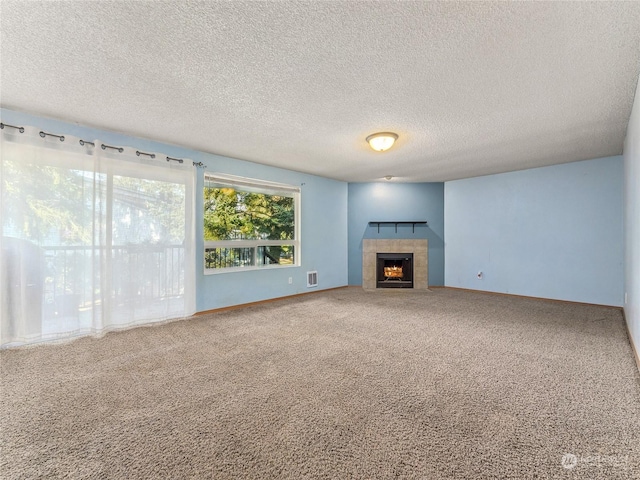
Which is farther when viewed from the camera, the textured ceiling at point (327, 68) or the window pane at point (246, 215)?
the window pane at point (246, 215)

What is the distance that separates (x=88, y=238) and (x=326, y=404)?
3174 mm

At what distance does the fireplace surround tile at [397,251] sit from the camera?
21.1ft

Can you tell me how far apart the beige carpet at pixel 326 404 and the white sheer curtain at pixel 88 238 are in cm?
34

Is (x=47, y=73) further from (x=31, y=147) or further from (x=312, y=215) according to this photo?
(x=312, y=215)

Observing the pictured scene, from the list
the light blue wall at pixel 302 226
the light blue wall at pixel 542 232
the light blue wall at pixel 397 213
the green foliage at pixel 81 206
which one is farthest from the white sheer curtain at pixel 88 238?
the light blue wall at pixel 542 232

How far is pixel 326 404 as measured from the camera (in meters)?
1.91

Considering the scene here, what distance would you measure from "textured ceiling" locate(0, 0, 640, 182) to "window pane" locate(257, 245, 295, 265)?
81.8 inches

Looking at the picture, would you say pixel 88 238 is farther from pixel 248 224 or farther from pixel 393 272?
pixel 393 272

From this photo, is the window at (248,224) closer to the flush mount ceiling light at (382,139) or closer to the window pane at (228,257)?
the window pane at (228,257)

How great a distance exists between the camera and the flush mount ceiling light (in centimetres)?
340

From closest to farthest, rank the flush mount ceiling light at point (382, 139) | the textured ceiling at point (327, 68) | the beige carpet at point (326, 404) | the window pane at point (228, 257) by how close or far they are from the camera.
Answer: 1. the beige carpet at point (326, 404)
2. the textured ceiling at point (327, 68)
3. the flush mount ceiling light at point (382, 139)
4. the window pane at point (228, 257)

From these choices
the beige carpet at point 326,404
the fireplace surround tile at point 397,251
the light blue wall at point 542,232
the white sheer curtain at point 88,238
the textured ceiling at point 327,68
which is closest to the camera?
the beige carpet at point 326,404

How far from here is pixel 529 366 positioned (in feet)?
8.11

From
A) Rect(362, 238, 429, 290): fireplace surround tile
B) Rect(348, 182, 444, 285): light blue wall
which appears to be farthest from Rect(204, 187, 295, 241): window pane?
Rect(362, 238, 429, 290): fireplace surround tile
